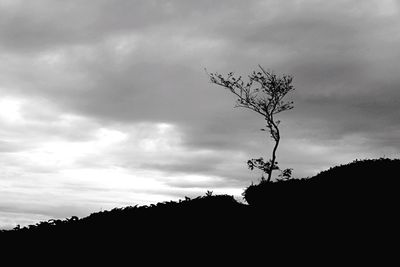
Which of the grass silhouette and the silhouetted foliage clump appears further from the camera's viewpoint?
the silhouetted foliage clump

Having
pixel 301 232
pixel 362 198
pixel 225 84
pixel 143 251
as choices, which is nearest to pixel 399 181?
pixel 362 198

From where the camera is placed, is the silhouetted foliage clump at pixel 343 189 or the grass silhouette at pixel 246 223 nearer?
the grass silhouette at pixel 246 223

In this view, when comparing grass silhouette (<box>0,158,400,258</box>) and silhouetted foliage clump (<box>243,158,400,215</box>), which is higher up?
silhouetted foliage clump (<box>243,158,400,215</box>)

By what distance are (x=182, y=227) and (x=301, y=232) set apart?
4724 mm

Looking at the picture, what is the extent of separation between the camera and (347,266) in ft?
43.1

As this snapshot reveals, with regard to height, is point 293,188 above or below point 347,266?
above

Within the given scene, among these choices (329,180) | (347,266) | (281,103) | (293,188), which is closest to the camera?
(347,266)

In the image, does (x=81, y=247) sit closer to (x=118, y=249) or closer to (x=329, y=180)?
(x=118, y=249)

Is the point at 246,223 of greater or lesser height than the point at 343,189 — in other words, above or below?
below

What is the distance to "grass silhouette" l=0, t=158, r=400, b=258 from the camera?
40.1ft

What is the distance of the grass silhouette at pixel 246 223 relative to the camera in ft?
40.1

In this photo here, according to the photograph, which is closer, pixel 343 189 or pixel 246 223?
pixel 246 223

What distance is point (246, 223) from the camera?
49.8 ft

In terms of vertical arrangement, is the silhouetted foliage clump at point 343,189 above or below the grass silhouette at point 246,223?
above
